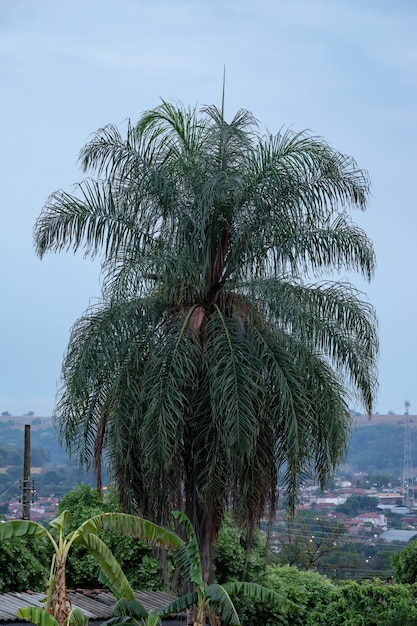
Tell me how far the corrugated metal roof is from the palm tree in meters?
1.78

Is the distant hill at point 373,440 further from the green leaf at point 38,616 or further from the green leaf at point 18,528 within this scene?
the green leaf at point 38,616

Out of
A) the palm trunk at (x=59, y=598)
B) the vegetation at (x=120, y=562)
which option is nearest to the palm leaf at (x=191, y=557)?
the palm trunk at (x=59, y=598)

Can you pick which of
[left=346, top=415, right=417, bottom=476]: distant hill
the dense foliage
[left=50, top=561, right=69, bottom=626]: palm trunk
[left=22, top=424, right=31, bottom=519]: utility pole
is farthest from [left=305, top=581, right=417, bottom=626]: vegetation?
[left=346, top=415, right=417, bottom=476]: distant hill

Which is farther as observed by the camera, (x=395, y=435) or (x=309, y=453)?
(x=395, y=435)

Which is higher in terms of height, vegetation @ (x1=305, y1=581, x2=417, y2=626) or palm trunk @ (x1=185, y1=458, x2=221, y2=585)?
palm trunk @ (x1=185, y1=458, x2=221, y2=585)

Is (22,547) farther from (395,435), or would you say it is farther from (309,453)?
(395,435)

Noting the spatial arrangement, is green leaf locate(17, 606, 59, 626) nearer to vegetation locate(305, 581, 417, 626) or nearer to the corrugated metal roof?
the corrugated metal roof

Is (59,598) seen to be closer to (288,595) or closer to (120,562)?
(120,562)

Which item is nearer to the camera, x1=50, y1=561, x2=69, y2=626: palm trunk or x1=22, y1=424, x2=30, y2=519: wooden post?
x1=50, y1=561, x2=69, y2=626: palm trunk

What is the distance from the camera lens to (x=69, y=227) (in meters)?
16.9

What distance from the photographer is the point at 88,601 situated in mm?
17234

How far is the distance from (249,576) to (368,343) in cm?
895

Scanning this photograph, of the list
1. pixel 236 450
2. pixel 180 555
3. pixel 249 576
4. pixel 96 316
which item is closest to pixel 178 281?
pixel 96 316

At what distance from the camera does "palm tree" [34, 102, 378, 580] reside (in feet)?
50.4
